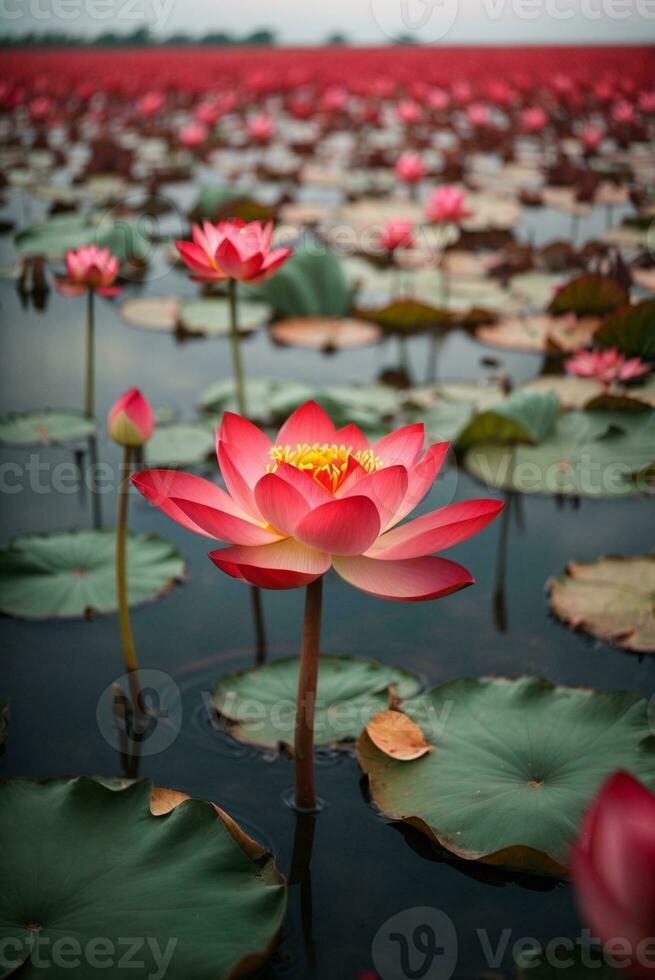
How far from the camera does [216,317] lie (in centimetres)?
337

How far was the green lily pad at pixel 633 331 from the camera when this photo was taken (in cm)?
214

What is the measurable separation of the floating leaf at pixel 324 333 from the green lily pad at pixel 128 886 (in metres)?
2.28

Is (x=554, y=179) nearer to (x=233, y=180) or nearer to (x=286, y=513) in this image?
(x=233, y=180)

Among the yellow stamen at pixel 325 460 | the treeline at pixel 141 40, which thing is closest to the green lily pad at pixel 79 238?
the yellow stamen at pixel 325 460

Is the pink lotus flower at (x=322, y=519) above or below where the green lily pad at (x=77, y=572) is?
above

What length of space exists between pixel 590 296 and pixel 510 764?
A: 1810mm

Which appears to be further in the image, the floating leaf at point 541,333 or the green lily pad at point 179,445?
the floating leaf at point 541,333

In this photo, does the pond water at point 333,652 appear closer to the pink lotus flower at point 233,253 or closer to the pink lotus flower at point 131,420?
the pink lotus flower at point 131,420

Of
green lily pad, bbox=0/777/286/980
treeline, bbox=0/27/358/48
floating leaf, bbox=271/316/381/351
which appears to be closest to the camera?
green lily pad, bbox=0/777/286/980

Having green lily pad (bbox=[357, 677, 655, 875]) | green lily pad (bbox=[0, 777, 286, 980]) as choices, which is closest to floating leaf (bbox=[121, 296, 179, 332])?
green lily pad (bbox=[357, 677, 655, 875])

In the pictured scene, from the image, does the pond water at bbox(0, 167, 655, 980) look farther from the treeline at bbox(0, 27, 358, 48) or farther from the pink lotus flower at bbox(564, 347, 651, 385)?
the treeline at bbox(0, 27, 358, 48)

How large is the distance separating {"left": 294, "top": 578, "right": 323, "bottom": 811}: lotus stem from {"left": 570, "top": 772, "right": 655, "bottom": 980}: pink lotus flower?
505 mm

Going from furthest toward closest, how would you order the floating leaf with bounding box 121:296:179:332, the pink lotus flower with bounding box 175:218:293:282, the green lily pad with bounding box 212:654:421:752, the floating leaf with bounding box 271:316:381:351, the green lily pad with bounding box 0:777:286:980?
the floating leaf with bounding box 121:296:179:332
the floating leaf with bounding box 271:316:381:351
the pink lotus flower with bounding box 175:218:293:282
the green lily pad with bounding box 212:654:421:752
the green lily pad with bounding box 0:777:286:980

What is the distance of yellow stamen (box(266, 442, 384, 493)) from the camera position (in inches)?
42.5
